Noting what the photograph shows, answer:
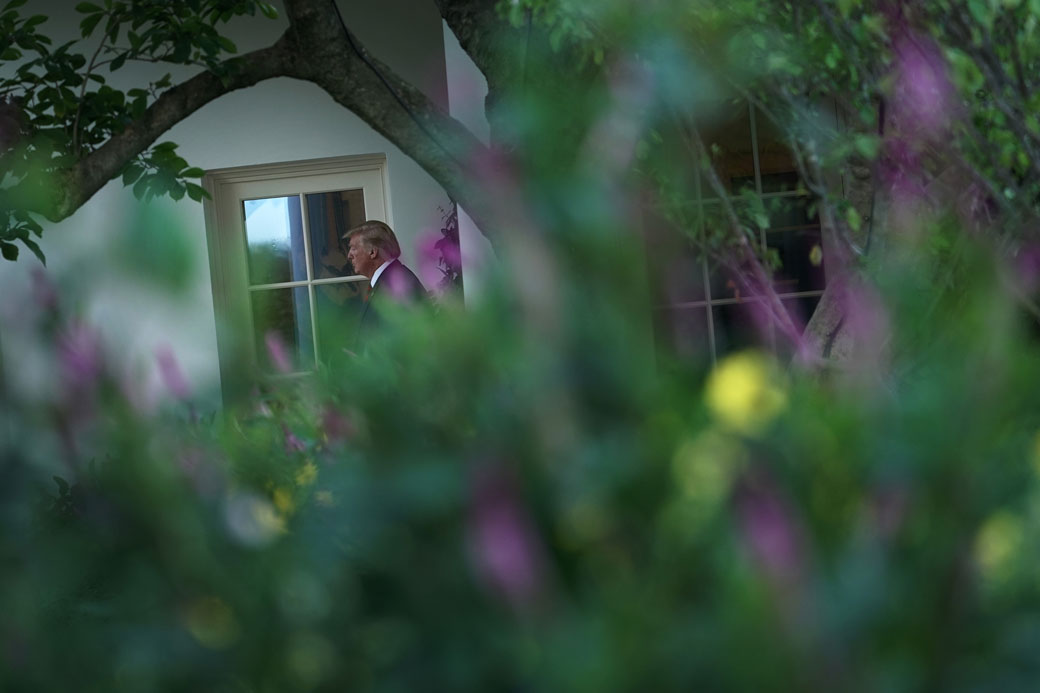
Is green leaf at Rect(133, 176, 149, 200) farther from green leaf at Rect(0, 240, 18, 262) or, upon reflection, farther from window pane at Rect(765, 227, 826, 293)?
window pane at Rect(765, 227, 826, 293)

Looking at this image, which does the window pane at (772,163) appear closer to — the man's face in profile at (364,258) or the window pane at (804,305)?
the window pane at (804,305)

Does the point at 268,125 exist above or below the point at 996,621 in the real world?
above

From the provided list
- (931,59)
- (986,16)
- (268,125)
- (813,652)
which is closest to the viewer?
(813,652)

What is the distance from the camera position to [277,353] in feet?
3.43

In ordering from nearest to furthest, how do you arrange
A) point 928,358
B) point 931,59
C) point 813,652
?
point 813,652
point 928,358
point 931,59

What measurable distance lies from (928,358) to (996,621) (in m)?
0.19

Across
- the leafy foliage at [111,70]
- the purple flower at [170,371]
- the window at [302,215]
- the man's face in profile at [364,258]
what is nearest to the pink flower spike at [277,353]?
the purple flower at [170,371]

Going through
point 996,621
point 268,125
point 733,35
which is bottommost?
point 996,621

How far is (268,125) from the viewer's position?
7246 mm

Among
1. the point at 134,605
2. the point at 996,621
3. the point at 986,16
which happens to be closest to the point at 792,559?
the point at 996,621

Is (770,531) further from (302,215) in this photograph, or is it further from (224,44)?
(302,215)

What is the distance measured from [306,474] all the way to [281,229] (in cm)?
679

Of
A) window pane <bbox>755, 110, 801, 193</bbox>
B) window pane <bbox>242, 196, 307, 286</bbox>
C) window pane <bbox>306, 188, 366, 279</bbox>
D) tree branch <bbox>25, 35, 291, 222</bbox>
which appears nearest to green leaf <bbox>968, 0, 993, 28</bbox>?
tree branch <bbox>25, 35, 291, 222</bbox>

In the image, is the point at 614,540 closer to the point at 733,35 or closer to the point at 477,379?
the point at 477,379
